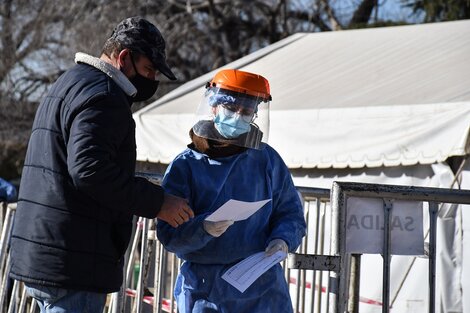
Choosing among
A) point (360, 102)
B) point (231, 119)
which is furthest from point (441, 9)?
point (231, 119)

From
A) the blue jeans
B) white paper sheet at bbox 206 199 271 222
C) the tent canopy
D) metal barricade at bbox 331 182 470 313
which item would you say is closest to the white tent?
the tent canopy

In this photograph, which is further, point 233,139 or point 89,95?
point 233,139

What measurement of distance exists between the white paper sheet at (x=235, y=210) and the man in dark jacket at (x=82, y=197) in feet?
0.41

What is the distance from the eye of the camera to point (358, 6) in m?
20.9

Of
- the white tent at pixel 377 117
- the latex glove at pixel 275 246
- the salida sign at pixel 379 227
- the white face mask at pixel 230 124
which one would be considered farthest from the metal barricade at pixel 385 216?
the white tent at pixel 377 117

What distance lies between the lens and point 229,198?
136 inches

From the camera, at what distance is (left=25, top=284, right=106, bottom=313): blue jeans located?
318 centimetres

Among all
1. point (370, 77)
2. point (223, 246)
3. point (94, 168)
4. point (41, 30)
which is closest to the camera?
point (94, 168)

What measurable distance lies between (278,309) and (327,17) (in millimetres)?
17834

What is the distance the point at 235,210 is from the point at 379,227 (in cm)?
91

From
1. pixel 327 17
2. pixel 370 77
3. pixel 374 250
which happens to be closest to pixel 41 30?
pixel 327 17

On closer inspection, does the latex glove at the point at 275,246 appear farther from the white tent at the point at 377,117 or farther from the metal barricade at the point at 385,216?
the white tent at the point at 377,117

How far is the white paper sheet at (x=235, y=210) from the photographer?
3.21 m

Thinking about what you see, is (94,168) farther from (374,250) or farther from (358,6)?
(358,6)
